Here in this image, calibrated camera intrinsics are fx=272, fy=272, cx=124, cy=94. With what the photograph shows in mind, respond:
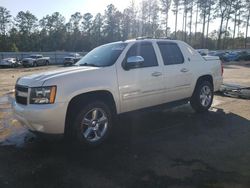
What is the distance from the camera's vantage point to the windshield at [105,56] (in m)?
5.30

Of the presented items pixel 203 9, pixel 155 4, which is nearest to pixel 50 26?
pixel 155 4

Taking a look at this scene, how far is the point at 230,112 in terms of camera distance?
712cm

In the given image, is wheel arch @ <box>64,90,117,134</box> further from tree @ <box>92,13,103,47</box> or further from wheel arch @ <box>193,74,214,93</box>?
tree @ <box>92,13,103,47</box>

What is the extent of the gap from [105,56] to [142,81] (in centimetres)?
91

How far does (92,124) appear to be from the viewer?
4887mm

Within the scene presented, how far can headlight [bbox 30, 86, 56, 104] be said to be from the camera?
14.1 ft

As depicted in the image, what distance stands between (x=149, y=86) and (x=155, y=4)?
2484 inches

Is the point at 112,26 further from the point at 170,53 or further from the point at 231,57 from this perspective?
the point at 170,53

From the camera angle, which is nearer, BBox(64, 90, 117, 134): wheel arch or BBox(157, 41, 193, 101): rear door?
BBox(64, 90, 117, 134): wheel arch

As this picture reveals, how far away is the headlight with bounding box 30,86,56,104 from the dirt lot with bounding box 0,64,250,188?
0.93 meters

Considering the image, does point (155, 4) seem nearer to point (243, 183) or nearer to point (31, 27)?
point (31, 27)

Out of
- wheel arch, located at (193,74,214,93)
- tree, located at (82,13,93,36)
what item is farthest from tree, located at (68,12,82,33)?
wheel arch, located at (193,74,214,93)

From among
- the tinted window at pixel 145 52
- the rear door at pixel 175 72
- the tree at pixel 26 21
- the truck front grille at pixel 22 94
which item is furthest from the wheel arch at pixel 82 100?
the tree at pixel 26 21

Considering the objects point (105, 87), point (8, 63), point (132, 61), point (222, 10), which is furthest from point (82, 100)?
point (222, 10)
